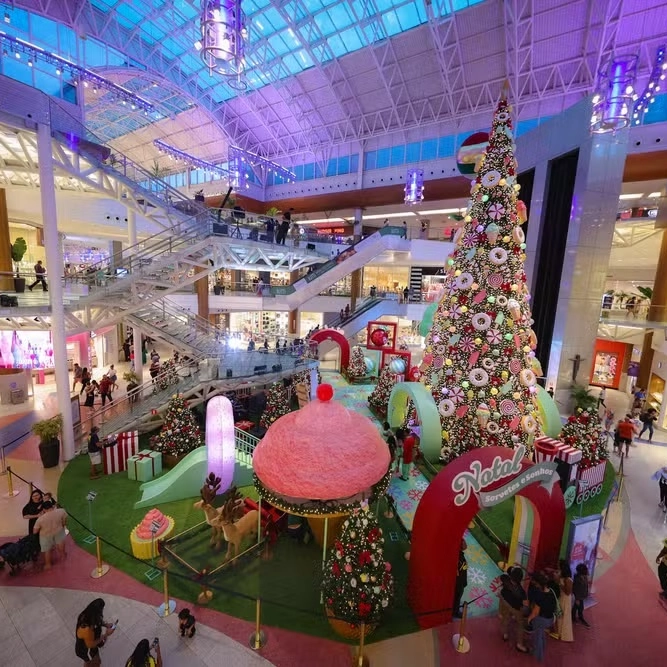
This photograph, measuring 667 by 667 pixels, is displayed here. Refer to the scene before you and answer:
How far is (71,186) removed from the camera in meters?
15.6

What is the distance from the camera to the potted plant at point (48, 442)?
31.5 feet

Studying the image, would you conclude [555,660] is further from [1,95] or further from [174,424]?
[1,95]

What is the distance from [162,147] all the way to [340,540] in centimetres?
2420

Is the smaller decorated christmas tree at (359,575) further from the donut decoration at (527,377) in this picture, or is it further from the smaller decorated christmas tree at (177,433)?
the smaller decorated christmas tree at (177,433)

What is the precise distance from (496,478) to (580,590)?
208 cm

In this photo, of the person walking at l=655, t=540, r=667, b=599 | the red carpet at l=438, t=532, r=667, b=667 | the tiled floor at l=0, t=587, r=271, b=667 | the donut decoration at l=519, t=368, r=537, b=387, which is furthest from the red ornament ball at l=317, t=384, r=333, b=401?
the person walking at l=655, t=540, r=667, b=599

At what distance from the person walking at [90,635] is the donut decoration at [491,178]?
10145mm

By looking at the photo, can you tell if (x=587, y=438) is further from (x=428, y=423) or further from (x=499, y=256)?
(x=499, y=256)

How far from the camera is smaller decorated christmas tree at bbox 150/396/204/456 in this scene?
10.1 m

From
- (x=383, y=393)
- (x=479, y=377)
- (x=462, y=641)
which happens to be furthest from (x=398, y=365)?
(x=462, y=641)

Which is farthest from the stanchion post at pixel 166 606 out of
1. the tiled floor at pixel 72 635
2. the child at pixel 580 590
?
the child at pixel 580 590

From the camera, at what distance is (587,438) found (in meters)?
8.73

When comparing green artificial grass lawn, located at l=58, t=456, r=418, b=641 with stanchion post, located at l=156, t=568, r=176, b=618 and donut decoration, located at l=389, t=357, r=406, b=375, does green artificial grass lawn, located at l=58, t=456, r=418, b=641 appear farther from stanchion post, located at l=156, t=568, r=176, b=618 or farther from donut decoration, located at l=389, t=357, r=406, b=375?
donut decoration, located at l=389, t=357, r=406, b=375

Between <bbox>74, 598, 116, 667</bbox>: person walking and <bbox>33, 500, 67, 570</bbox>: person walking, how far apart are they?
2394 millimetres
